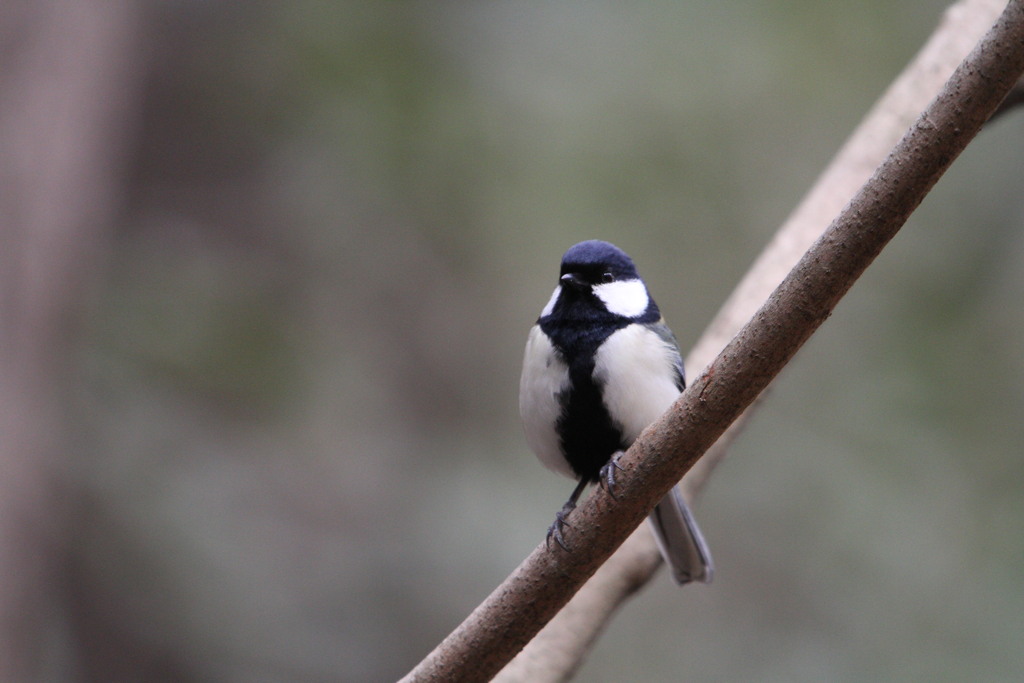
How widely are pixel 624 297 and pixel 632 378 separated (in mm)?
217

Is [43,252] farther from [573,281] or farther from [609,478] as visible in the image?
[609,478]

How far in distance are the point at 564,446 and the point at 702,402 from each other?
1.97 ft

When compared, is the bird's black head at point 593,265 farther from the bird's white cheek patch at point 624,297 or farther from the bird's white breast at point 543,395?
the bird's white breast at point 543,395

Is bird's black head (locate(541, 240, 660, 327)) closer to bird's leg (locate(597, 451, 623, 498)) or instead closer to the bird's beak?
the bird's beak

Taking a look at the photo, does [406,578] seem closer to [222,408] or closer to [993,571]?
[222,408]

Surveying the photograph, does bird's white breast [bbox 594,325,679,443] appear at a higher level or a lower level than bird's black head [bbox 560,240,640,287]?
lower

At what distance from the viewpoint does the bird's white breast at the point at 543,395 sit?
189cm

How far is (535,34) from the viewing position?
410 cm

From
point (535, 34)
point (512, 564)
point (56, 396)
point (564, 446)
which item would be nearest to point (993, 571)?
point (512, 564)

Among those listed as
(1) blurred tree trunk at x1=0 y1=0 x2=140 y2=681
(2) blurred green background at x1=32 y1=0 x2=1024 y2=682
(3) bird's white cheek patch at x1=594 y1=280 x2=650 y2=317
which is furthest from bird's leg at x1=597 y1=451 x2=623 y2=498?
(1) blurred tree trunk at x1=0 y1=0 x2=140 y2=681

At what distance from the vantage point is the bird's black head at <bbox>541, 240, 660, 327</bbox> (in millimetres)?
1922

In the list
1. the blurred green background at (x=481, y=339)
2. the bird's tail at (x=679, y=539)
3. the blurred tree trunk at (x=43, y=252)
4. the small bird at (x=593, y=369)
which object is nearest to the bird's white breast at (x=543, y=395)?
the small bird at (x=593, y=369)

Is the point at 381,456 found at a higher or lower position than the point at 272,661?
higher

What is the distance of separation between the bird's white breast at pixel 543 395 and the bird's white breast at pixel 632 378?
87mm
